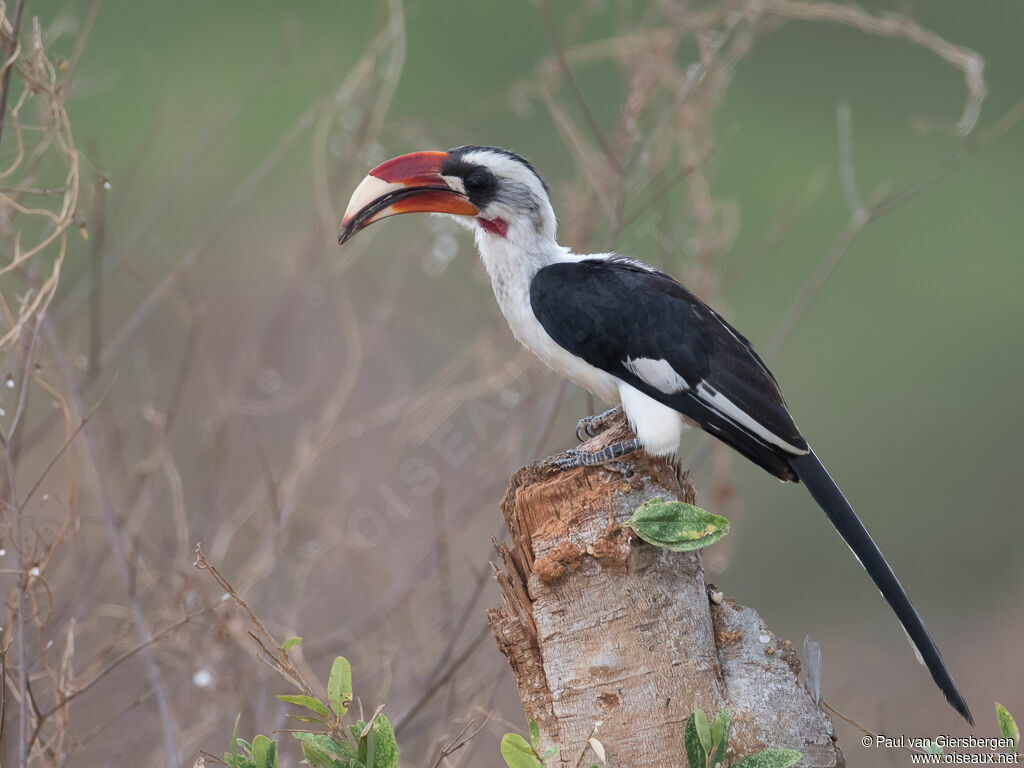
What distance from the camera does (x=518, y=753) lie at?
5.88ft

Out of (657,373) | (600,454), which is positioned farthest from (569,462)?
(657,373)

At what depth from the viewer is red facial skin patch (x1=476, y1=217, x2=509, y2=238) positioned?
2928 mm

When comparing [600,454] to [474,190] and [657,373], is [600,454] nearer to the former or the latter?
[657,373]

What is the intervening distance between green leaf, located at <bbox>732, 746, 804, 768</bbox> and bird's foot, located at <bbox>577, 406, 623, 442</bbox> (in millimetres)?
1307

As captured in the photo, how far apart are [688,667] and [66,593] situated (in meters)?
2.21

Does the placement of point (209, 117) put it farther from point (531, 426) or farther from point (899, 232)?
point (899, 232)

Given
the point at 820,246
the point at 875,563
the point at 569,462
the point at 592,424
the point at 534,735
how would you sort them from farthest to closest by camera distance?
the point at 820,246, the point at 592,424, the point at 875,563, the point at 569,462, the point at 534,735

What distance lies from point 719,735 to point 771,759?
0.32 ft

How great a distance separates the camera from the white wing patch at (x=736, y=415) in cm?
258

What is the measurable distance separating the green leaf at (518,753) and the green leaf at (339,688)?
265 millimetres

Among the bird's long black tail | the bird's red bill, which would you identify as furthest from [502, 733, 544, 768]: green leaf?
the bird's red bill

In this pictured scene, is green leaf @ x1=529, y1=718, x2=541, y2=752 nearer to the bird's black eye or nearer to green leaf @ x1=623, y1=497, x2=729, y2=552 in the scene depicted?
green leaf @ x1=623, y1=497, x2=729, y2=552

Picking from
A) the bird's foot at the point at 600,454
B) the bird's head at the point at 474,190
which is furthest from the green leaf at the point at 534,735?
the bird's head at the point at 474,190

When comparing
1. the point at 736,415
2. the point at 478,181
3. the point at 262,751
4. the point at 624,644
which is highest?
the point at 478,181
